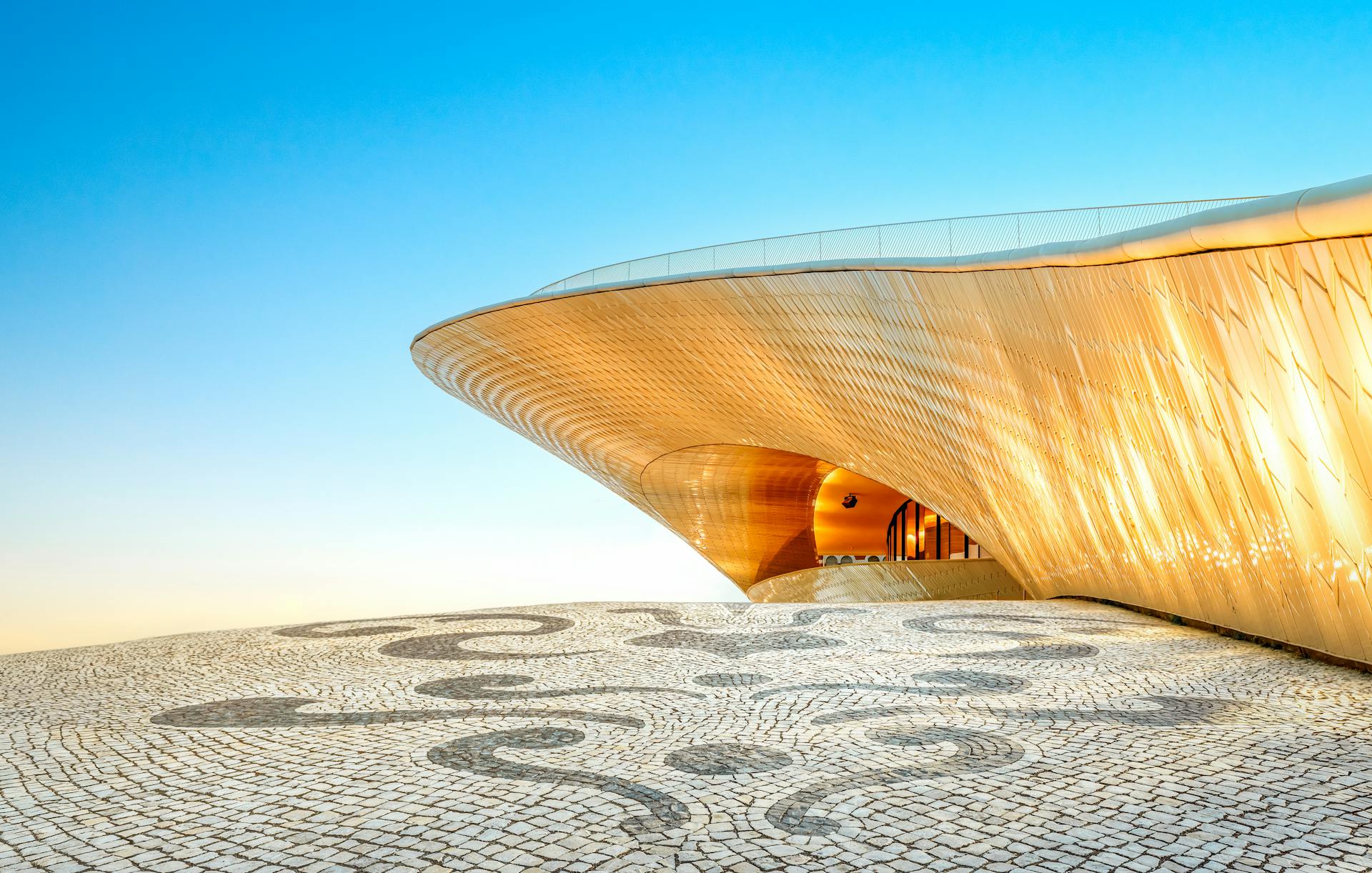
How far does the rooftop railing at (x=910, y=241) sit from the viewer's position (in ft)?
47.2

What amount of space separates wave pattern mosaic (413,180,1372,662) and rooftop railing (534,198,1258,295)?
0.58 meters

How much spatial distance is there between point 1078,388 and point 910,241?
5.77 metres

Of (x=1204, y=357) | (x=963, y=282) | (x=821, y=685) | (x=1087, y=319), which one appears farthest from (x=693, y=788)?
(x=963, y=282)

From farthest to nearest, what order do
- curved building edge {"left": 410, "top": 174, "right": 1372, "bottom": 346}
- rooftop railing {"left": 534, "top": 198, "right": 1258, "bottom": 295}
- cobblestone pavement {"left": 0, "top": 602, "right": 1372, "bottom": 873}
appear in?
rooftop railing {"left": 534, "top": 198, "right": 1258, "bottom": 295} < curved building edge {"left": 410, "top": 174, "right": 1372, "bottom": 346} < cobblestone pavement {"left": 0, "top": 602, "right": 1372, "bottom": 873}

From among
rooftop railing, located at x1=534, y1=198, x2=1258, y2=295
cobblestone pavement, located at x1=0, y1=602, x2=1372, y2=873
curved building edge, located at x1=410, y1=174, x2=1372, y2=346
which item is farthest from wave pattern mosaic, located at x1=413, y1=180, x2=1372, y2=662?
cobblestone pavement, located at x1=0, y1=602, x2=1372, y2=873

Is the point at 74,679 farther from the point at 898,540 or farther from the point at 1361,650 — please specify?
the point at 898,540

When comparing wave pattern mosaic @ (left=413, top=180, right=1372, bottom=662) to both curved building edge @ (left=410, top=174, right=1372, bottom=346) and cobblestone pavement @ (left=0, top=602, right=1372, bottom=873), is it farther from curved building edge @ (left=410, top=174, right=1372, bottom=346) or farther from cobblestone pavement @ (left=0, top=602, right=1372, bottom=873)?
cobblestone pavement @ (left=0, top=602, right=1372, bottom=873)

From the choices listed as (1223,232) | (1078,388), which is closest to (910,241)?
(1078,388)

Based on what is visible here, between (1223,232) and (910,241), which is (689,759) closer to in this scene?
(1223,232)

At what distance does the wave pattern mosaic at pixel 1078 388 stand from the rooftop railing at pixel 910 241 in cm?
58

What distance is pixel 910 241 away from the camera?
55.8 feet

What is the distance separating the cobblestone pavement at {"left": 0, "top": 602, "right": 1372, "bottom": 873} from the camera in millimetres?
4117

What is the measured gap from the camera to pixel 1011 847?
4109 mm

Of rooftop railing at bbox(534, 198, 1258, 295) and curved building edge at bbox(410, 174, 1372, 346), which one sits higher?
rooftop railing at bbox(534, 198, 1258, 295)
